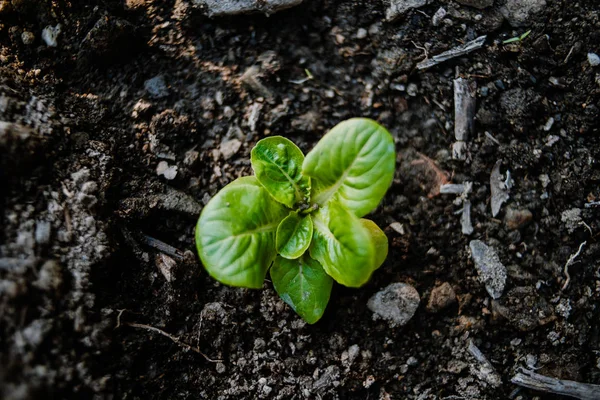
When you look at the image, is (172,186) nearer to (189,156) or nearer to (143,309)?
(189,156)

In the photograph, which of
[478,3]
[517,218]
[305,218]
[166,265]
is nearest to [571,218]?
[517,218]

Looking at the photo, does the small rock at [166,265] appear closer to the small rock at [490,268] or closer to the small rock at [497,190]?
the small rock at [490,268]

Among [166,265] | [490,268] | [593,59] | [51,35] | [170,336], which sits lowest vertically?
[490,268]

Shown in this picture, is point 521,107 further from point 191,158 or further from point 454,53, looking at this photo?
point 191,158

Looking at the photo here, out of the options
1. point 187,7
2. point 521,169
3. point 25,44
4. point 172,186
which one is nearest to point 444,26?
point 521,169

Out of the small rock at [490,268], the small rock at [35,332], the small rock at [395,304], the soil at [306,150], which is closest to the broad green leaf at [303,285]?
the soil at [306,150]

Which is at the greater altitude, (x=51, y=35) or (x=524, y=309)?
(x=51, y=35)

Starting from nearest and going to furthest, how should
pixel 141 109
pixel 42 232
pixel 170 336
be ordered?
pixel 42 232 → pixel 170 336 → pixel 141 109
